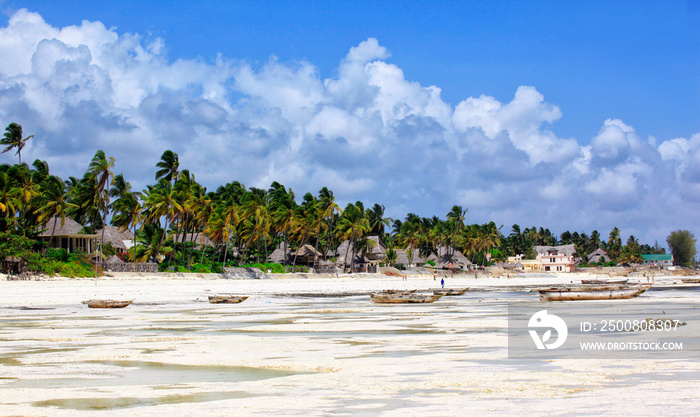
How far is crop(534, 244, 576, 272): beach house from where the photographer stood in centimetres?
14788

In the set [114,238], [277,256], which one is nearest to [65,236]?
[114,238]

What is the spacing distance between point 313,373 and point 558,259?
147 meters

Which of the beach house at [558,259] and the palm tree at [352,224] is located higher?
the palm tree at [352,224]

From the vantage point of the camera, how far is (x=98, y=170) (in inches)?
2477

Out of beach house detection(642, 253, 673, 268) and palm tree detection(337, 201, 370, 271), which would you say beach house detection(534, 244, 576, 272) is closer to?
beach house detection(642, 253, 673, 268)

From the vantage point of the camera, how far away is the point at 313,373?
38.2 ft

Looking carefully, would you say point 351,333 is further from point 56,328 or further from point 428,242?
point 428,242

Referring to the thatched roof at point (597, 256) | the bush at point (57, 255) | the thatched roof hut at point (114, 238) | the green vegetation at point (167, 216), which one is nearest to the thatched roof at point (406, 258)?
the green vegetation at point (167, 216)

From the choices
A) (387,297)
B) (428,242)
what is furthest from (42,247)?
(428,242)

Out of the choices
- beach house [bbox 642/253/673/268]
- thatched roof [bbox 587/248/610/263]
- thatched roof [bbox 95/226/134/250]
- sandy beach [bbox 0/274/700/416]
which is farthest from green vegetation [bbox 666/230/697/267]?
sandy beach [bbox 0/274/700/416]

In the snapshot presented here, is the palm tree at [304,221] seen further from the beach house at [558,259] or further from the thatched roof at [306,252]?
the beach house at [558,259]

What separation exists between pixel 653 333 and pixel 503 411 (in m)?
10.8

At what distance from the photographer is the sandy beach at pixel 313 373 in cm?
872

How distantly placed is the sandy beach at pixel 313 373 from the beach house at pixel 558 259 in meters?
134
